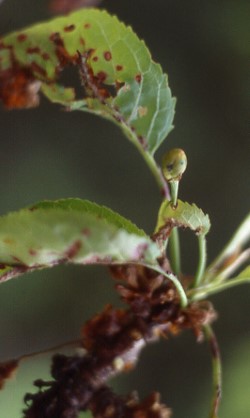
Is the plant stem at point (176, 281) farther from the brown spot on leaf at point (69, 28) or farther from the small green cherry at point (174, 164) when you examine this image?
the brown spot on leaf at point (69, 28)

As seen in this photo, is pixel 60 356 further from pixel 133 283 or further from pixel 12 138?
pixel 12 138

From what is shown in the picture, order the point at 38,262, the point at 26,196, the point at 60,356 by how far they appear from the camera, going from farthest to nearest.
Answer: the point at 26,196, the point at 60,356, the point at 38,262

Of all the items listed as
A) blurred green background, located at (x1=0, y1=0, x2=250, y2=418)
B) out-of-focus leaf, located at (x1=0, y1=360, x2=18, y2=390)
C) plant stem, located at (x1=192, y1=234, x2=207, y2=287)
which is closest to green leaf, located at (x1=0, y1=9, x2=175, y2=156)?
plant stem, located at (x1=192, y1=234, x2=207, y2=287)

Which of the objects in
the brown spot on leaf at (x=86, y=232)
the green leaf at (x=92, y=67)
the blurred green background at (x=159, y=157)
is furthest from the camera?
the blurred green background at (x=159, y=157)

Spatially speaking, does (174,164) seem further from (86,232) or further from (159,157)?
(159,157)

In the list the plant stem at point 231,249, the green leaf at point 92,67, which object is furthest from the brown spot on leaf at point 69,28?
the plant stem at point 231,249

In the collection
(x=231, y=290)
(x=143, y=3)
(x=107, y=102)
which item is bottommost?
(x=231, y=290)

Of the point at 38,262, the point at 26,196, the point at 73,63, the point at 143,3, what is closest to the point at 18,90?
the point at 73,63
